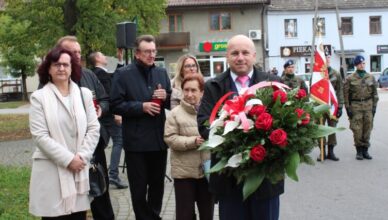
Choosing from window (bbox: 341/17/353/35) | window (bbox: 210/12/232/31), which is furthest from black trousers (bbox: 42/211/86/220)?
window (bbox: 341/17/353/35)

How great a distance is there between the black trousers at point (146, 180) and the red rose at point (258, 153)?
256 cm

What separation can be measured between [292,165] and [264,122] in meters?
0.31

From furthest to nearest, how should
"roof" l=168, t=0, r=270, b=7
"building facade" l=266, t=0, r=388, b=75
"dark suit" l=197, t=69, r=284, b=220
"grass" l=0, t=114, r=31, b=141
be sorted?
"building facade" l=266, t=0, r=388, b=75 < "roof" l=168, t=0, r=270, b=7 < "grass" l=0, t=114, r=31, b=141 < "dark suit" l=197, t=69, r=284, b=220

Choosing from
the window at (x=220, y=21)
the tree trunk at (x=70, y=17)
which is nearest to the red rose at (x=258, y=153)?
the tree trunk at (x=70, y=17)

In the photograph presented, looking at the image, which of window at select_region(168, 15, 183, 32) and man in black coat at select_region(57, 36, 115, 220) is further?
window at select_region(168, 15, 183, 32)

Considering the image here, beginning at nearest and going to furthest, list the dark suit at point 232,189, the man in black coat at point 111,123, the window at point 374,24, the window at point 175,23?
the dark suit at point 232,189 < the man in black coat at point 111,123 < the window at point 175,23 < the window at point 374,24

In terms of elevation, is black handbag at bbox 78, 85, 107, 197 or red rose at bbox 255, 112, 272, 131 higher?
red rose at bbox 255, 112, 272, 131

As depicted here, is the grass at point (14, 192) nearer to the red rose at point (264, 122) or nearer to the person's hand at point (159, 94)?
the person's hand at point (159, 94)

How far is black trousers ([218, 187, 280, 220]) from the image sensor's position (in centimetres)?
371

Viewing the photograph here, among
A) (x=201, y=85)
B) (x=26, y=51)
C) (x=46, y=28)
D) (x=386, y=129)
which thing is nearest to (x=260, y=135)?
(x=201, y=85)

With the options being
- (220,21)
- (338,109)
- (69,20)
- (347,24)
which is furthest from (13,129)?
(347,24)

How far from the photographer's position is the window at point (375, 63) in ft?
160

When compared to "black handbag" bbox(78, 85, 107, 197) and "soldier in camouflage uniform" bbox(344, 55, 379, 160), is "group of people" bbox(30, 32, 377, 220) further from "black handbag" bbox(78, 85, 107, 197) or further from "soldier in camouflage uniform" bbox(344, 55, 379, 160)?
"soldier in camouflage uniform" bbox(344, 55, 379, 160)

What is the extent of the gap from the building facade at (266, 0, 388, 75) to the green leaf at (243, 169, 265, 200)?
44.1m
